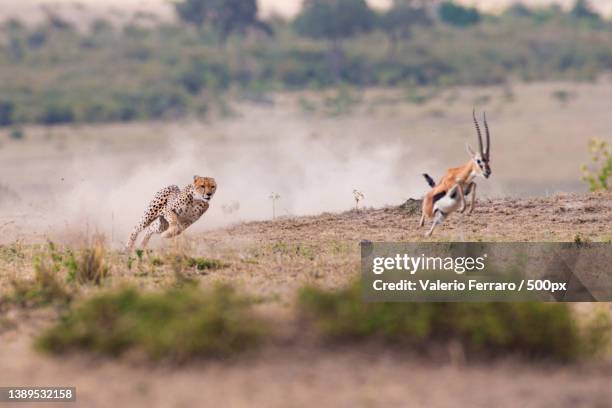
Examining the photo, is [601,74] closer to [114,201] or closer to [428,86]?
[428,86]

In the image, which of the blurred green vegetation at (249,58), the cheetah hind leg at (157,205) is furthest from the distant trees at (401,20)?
the cheetah hind leg at (157,205)

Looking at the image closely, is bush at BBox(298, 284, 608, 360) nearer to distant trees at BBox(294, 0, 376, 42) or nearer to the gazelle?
the gazelle

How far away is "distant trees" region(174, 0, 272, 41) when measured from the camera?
63969 mm

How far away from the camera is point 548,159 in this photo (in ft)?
131

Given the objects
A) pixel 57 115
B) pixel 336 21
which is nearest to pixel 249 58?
pixel 336 21

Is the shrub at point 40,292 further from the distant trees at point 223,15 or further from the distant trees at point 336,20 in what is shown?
the distant trees at point 223,15

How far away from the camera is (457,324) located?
858cm

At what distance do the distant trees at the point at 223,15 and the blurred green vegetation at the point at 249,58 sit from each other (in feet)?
0.23

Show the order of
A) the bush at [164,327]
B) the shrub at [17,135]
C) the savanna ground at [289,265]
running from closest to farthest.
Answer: the savanna ground at [289,265] → the bush at [164,327] → the shrub at [17,135]

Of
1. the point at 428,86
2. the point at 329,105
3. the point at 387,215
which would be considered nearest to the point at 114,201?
the point at 387,215

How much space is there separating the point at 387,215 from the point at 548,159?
25.7 m

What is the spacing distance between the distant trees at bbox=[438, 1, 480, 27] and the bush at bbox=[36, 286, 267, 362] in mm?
69100

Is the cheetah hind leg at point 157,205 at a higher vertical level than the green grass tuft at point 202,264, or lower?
higher

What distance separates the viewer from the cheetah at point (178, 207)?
1356 cm
